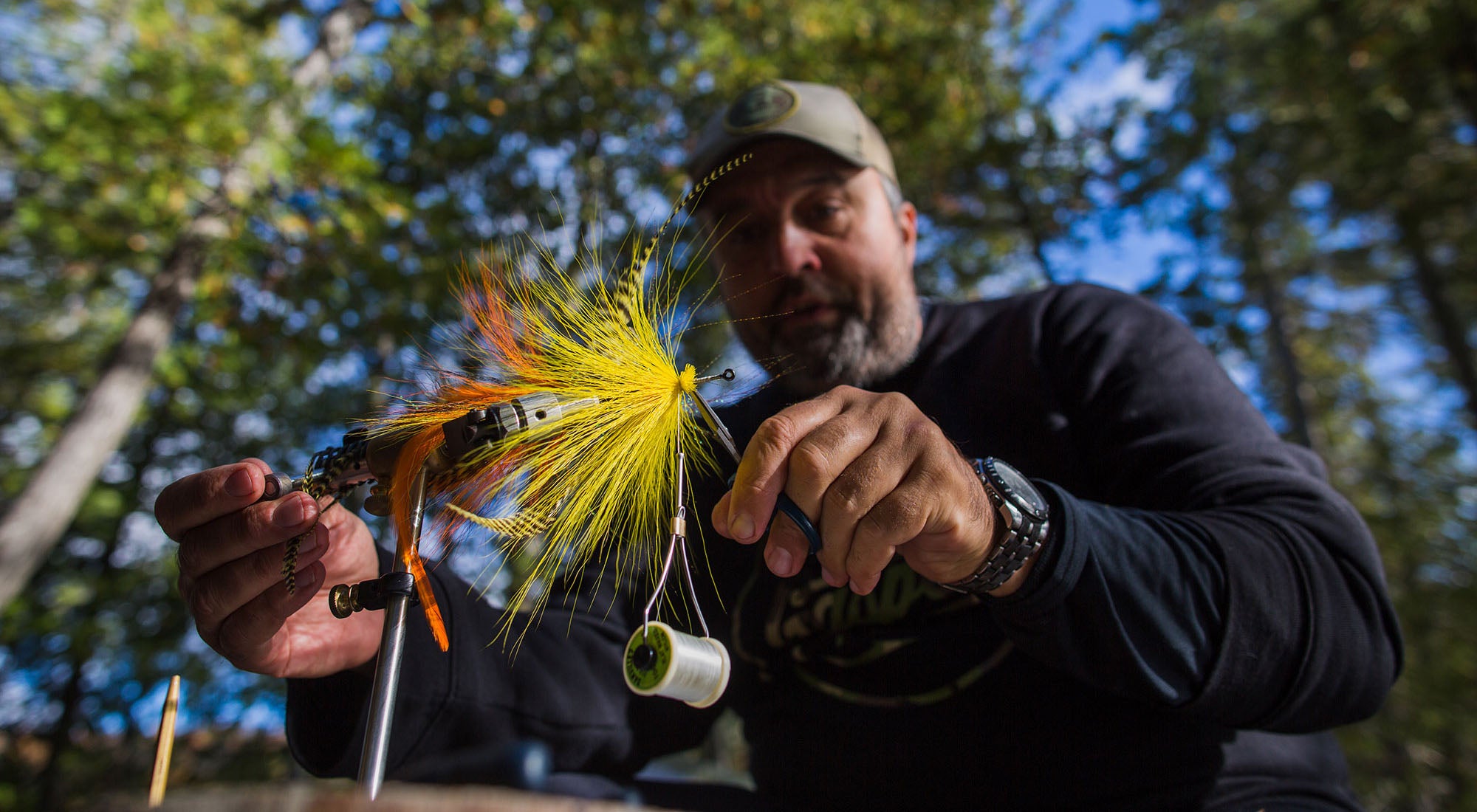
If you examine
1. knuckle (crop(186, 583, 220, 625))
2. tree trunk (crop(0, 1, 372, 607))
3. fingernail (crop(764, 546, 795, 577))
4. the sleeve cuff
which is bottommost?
tree trunk (crop(0, 1, 372, 607))

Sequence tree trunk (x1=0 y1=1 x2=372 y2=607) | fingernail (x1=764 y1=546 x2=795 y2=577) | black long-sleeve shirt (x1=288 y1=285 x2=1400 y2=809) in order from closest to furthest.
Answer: fingernail (x1=764 y1=546 x2=795 y2=577), black long-sleeve shirt (x1=288 y1=285 x2=1400 y2=809), tree trunk (x1=0 y1=1 x2=372 y2=607)

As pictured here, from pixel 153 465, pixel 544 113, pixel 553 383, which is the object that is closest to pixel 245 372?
pixel 153 465

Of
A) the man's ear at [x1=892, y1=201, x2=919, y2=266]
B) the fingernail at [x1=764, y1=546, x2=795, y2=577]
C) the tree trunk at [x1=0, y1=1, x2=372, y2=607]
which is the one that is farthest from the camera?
the tree trunk at [x1=0, y1=1, x2=372, y2=607]

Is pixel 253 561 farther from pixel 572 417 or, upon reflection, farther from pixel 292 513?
pixel 572 417

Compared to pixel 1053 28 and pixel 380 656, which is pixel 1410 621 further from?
pixel 380 656

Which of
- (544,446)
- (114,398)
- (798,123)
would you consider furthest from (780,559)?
(114,398)

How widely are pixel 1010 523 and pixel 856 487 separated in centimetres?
30

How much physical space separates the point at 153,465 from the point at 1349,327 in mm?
19541

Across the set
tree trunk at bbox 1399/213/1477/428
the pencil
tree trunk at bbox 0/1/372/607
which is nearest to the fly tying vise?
the pencil

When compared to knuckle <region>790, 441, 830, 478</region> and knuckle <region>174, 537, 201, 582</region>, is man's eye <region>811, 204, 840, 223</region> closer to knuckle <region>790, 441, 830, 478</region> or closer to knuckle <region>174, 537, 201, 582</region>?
knuckle <region>790, 441, 830, 478</region>

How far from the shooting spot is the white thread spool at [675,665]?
96 centimetres

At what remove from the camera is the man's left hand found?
0.97 metres

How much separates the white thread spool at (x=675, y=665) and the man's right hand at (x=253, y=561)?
61cm

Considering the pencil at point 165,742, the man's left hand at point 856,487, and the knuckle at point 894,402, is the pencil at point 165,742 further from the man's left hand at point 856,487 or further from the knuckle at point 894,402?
the knuckle at point 894,402
